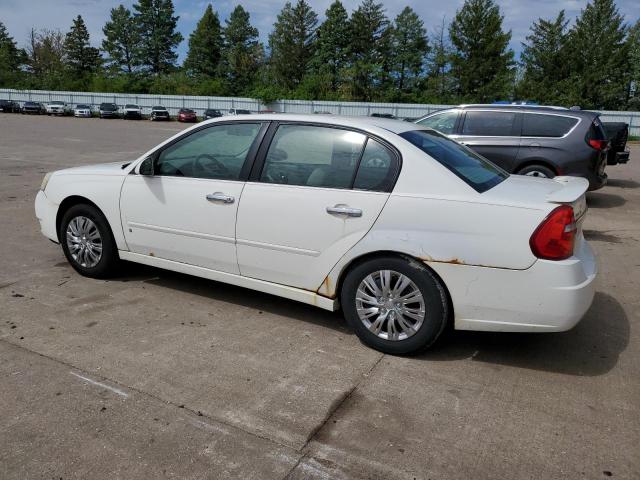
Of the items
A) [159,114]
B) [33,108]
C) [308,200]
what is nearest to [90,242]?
[308,200]

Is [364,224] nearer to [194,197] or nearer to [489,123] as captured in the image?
[194,197]

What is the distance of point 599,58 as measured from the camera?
54281mm

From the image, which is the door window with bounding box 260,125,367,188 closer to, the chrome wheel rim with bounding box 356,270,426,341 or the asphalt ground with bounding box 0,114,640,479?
the chrome wheel rim with bounding box 356,270,426,341

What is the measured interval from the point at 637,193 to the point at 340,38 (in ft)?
199

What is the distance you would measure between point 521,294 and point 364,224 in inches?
43.2

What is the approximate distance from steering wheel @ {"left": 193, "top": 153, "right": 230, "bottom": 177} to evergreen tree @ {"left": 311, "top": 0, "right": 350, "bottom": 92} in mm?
64877

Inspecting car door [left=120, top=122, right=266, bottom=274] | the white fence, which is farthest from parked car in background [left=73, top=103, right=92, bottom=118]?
car door [left=120, top=122, right=266, bottom=274]

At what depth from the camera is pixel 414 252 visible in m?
3.64

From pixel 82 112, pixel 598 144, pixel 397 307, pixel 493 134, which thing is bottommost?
pixel 397 307

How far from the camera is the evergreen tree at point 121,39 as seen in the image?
268ft

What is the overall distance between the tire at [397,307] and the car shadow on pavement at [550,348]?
0.73ft

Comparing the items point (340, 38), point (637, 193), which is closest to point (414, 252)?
point (637, 193)

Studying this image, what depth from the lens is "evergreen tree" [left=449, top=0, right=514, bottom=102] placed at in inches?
2283

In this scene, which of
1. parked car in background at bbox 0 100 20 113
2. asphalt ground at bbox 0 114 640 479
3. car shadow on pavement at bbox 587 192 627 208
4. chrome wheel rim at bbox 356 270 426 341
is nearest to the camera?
asphalt ground at bbox 0 114 640 479
